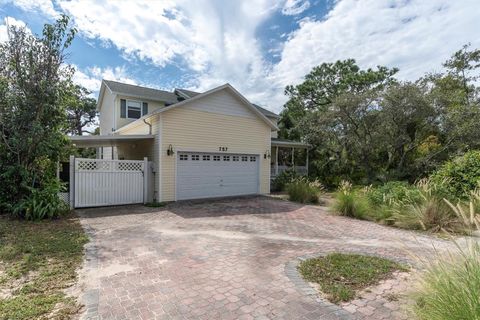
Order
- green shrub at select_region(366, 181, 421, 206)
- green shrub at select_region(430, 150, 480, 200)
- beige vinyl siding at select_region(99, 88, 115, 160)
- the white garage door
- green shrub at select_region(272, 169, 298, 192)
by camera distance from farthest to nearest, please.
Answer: beige vinyl siding at select_region(99, 88, 115, 160) → green shrub at select_region(272, 169, 298, 192) → the white garage door → green shrub at select_region(430, 150, 480, 200) → green shrub at select_region(366, 181, 421, 206)

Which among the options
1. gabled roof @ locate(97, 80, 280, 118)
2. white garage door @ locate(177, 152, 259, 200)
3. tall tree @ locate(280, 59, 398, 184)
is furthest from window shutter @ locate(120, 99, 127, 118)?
tall tree @ locate(280, 59, 398, 184)

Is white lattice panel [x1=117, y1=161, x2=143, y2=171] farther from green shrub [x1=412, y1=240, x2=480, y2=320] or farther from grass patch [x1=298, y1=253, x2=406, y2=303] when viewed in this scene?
green shrub [x1=412, y1=240, x2=480, y2=320]

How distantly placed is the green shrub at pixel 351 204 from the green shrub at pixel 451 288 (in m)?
6.98

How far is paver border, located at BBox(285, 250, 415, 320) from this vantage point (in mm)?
3289

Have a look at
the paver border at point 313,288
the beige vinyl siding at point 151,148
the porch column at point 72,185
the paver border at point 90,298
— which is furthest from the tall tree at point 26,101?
the paver border at point 313,288

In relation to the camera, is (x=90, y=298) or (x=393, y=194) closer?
(x=90, y=298)

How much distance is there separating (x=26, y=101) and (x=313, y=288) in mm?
10367

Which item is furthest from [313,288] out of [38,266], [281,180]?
[281,180]

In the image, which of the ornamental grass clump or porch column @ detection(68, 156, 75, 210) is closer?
the ornamental grass clump

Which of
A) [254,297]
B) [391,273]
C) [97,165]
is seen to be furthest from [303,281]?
[97,165]

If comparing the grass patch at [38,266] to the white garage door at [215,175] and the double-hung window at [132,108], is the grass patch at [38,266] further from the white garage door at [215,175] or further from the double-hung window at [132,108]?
the double-hung window at [132,108]

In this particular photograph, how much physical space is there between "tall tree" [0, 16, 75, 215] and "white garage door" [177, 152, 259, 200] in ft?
17.3

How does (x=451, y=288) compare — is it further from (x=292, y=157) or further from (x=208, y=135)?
(x=292, y=157)

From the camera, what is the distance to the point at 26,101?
29.3 ft
